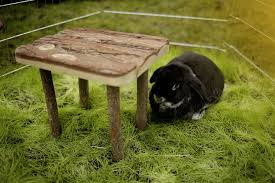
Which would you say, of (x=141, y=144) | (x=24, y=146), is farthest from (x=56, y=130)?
(x=141, y=144)

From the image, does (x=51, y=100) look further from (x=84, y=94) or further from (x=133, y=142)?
(x=133, y=142)

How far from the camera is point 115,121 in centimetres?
237

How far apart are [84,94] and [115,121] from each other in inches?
32.4

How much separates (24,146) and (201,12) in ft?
12.4

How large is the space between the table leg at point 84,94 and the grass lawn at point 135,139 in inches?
2.6

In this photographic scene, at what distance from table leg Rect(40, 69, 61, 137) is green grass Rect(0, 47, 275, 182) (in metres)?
0.09

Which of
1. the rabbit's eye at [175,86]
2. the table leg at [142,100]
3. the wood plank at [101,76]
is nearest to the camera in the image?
the wood plank at [101,76]

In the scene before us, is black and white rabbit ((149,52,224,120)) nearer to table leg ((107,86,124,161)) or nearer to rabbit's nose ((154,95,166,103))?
rabbit's nose ((154,95,166,103))

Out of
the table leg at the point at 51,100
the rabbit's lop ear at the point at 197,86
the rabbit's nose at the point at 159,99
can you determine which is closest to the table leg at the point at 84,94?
the table leg at the point at 51,100

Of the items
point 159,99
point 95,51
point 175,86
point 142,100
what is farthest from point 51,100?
point 175,86

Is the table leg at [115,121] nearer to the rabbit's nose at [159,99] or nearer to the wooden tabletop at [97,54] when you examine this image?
the wooden tabletop at [97,54]

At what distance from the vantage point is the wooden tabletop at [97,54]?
2150 mm

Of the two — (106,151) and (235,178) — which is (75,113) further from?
(235,178)

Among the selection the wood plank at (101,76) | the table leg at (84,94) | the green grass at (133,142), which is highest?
the wood plank at (101,76)
